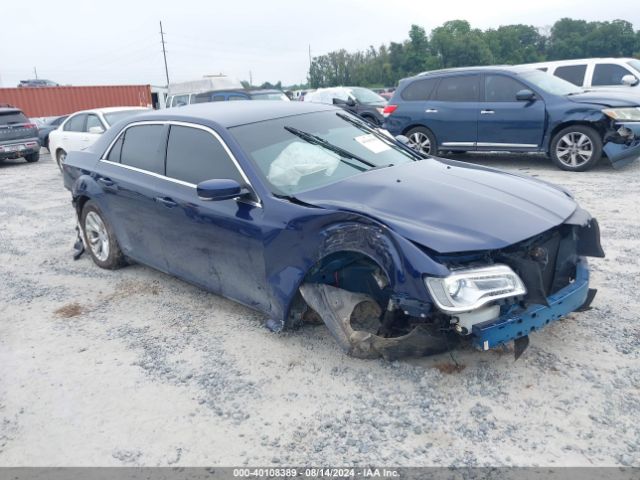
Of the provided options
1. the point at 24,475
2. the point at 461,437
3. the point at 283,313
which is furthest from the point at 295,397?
the point at 24,475

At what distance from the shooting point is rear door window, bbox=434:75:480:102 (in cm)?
978

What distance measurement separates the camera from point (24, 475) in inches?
107

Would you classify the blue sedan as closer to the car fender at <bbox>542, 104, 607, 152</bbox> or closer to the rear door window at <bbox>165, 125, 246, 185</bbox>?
the rear door window at <bbox>165, 125, 246, 185</bbox>

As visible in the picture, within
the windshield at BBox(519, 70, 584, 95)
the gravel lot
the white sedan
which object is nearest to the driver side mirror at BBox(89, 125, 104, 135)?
the white sedan

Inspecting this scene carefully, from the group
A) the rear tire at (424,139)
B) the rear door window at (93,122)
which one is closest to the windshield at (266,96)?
the rear door window at (93,122)

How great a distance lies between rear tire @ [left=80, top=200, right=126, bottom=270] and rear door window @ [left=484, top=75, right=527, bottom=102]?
695 centimetres

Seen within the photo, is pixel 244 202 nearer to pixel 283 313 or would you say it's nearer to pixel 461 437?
pixel 283 313

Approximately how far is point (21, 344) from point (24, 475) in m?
1.64

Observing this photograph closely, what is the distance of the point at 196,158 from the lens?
420cm

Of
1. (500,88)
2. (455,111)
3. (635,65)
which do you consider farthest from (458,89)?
(635,65)

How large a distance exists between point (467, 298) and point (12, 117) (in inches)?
620

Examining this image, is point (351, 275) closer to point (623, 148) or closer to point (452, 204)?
point (452, 204)

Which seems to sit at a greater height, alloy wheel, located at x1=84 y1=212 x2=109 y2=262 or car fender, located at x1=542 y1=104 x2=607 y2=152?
car fender, located at x1=542 y1=104 x2=607 y2=152

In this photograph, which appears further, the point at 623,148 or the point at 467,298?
the point at 623,148
